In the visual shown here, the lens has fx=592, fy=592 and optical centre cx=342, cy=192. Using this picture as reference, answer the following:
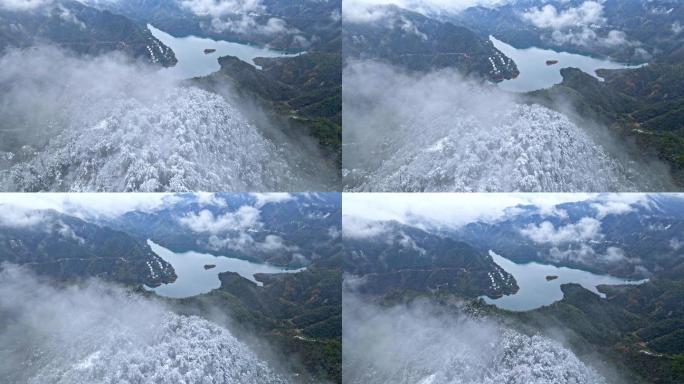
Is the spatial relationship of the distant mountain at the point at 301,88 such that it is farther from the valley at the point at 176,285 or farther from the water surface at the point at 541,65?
the water surface at the point at 541,65

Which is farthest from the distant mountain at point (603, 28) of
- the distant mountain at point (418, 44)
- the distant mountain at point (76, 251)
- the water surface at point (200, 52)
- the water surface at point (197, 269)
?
the distant mountain at point (76, 251)

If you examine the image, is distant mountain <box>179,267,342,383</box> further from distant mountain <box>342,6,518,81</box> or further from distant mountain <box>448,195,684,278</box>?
distant mountain <box>342,6,518,81</box>

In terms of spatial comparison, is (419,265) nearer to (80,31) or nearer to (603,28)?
(603,28)

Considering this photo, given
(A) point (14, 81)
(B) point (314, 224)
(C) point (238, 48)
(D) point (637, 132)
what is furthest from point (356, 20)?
(A) point (14, 81)

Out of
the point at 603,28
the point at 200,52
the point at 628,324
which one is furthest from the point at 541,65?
the point at 200,52

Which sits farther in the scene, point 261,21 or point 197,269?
point 261,21

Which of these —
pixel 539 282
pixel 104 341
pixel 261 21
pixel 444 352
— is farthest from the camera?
pixel 261 21

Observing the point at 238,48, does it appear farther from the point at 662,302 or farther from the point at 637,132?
the point at 662,302
